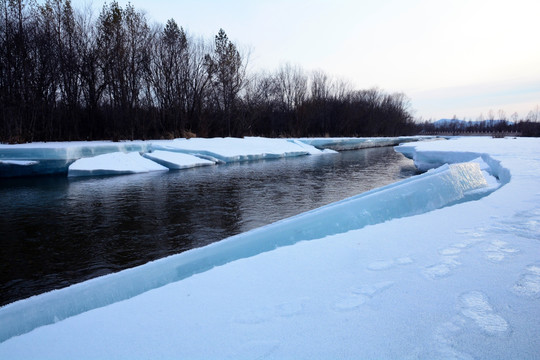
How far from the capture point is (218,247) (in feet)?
7.14

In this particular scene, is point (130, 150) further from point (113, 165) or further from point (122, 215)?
point (122, 215)

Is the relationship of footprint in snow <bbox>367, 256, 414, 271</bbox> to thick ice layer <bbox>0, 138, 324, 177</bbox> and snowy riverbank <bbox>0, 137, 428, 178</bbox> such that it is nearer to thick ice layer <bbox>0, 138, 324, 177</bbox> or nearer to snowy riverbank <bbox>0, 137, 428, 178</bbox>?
snowy riverbank <bbox>0, 137, 428, 178</bbox>

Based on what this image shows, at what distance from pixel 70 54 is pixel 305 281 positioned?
17.5m

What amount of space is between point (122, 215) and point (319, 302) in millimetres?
4412

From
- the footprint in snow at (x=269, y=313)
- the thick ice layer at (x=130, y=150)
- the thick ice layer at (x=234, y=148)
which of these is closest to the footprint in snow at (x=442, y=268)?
the footprint in snow at (x=269, y=313)

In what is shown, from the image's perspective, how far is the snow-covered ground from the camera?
1.16 m

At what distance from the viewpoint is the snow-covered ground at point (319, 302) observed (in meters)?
1.16

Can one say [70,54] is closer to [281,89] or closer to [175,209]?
[175,209]

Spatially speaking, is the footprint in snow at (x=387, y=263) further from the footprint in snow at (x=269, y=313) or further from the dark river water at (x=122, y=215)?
the dark river water at (x=122, y=215)

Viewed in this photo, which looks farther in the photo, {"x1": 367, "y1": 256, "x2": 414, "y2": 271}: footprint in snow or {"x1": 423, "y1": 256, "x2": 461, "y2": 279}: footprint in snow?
{"x1": 367, "y1": 256, "x2": 414, "y2": 271}: footprint in snow

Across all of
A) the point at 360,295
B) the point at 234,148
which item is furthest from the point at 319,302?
the point at 234,148

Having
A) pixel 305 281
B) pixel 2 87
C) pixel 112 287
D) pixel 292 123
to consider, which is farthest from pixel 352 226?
pixel 292 123

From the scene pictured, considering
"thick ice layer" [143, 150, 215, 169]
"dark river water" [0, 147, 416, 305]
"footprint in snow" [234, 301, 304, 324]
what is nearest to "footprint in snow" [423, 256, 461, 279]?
"footprint in snow" [234, 301, 304, 324]

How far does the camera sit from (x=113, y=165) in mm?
9883
